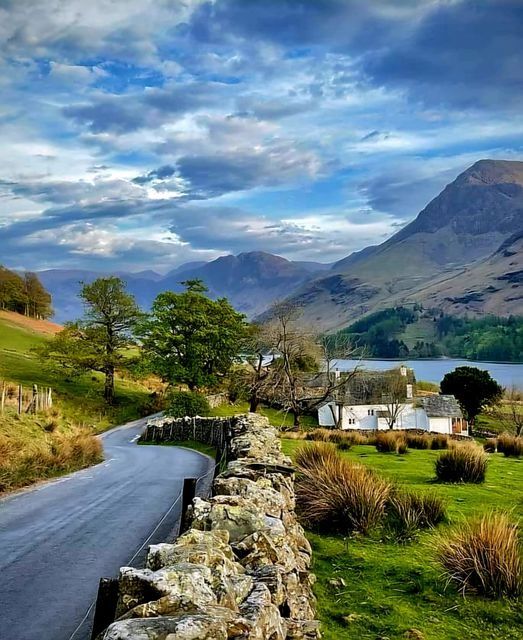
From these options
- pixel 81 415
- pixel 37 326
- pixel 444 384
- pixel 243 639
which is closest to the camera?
pixel 243 639

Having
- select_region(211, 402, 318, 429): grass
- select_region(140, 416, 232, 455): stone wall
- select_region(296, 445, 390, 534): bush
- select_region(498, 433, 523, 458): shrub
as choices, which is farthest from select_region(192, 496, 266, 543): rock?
select_region(211, 402, 318, 429): grass

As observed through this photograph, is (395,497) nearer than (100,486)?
Yes

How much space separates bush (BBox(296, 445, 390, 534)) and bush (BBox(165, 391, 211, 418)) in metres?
40.8

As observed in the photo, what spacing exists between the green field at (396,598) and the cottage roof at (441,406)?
2193 inches

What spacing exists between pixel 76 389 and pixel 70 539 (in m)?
56.5

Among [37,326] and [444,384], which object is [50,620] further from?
[37,326]

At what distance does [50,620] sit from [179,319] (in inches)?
2208

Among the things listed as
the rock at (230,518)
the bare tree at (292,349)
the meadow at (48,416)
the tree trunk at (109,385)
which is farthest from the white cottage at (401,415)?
the rock at (230,518)

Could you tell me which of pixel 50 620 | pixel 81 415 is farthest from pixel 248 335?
pixel 50 620

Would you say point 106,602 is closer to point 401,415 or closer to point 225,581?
point 225,581

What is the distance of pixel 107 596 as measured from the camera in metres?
5.27

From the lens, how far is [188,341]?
6338 cm

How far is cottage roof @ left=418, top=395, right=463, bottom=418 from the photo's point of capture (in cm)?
6650

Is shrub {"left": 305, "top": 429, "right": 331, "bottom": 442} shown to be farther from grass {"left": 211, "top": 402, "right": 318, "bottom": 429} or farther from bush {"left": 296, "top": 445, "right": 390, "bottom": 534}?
grass {"left": 211, "top": 402, "right": 318, "bottom": 429}
